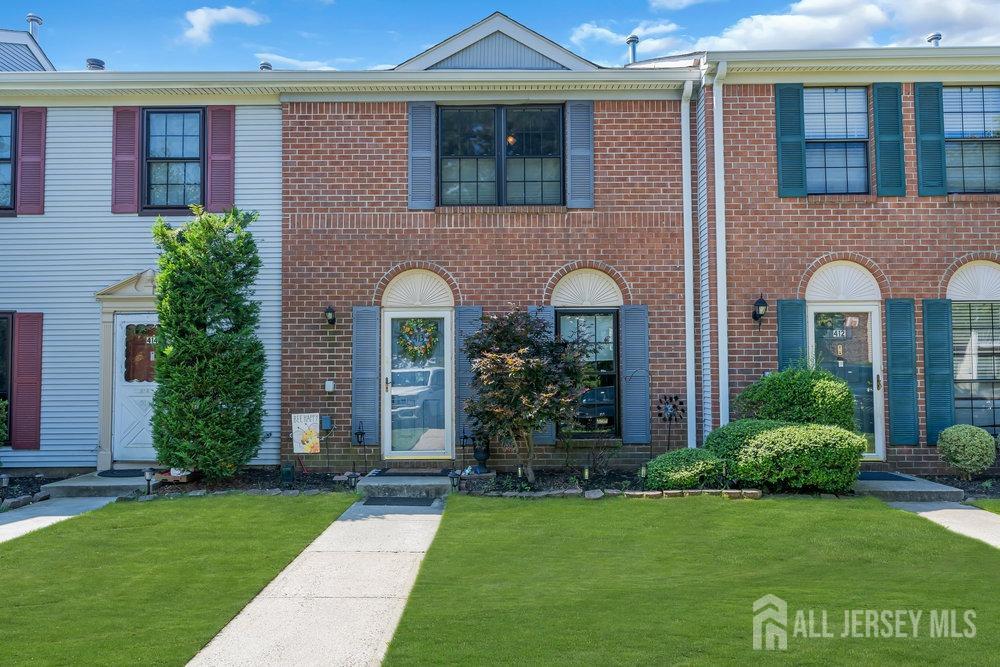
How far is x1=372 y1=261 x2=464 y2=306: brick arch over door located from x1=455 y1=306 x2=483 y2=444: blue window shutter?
0.67 ft

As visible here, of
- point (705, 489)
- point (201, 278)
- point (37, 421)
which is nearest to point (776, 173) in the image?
point (705, 489)

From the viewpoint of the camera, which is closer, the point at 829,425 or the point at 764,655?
the point at 764,655

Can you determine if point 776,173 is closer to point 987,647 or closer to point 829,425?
point 829,425

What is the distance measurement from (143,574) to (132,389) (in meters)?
5.40

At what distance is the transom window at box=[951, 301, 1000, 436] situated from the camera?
9.42 metres

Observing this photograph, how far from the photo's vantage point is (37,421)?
32.3 ft

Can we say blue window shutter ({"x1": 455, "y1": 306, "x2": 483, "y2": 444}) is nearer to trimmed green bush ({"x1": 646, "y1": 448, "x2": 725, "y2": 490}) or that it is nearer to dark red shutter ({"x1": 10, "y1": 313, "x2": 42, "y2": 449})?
→ trimmed green bush ({"x1": 646, "y1": 448, "x2": 725, "y2": 490})

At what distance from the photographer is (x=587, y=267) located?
32.0 ft

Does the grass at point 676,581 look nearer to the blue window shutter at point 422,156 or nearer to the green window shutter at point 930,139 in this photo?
the blue window shutter at point 422,156

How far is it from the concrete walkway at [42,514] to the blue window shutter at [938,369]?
33.9 feet

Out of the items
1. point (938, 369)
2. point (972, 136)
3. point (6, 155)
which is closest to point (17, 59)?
point (6, 155)

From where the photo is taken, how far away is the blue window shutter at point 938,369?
9281 mm

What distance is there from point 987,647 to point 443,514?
4.77 meters

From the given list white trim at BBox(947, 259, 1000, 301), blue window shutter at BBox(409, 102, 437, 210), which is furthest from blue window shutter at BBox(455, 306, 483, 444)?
white trim at BBox(947, 259, 1000, 301)
